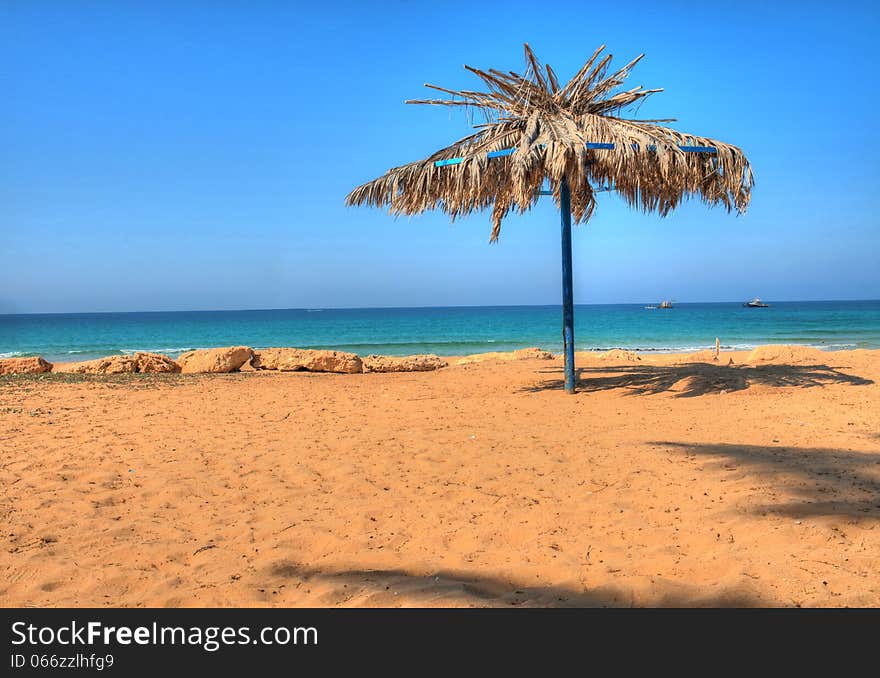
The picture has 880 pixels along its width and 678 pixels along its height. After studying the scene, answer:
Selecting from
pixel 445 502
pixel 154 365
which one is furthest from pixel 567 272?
pixel 154 365

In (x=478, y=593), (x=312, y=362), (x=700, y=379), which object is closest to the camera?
(x=478, y=593)

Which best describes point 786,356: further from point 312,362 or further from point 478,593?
point 478,593

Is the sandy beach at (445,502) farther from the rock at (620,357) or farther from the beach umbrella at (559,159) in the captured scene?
the rock at (620,357)

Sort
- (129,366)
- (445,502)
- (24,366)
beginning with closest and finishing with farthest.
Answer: (445,502)
(129,366)
(24,366)

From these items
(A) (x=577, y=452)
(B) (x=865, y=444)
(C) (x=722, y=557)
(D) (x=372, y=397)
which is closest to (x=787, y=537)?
(C) (x=722, y=557)

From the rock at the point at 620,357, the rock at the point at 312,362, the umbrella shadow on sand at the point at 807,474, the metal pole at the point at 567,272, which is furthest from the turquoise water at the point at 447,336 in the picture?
the umbrella shadow on sand at the point at 807,474

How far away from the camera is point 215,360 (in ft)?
40.6

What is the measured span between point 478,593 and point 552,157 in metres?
5.81

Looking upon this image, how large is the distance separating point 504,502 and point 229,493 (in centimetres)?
202

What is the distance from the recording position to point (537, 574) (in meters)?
3.02

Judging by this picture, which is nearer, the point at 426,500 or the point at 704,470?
the point at 426,500

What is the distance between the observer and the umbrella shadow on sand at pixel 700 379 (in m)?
8.82
